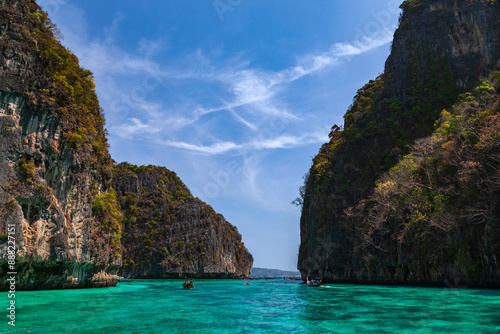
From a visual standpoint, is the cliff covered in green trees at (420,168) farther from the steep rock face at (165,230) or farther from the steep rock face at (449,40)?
the steep rock face at (165,230)

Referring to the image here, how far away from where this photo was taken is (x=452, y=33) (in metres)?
44.8

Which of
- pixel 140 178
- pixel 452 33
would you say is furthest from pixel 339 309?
pixel 140 178

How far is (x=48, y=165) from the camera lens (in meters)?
24.7

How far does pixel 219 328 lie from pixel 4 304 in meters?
11.1

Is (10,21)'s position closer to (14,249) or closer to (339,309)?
(14,249)

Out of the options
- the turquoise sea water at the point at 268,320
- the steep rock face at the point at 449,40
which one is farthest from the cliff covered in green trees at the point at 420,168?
the turquoise sea water at the point at 268,320

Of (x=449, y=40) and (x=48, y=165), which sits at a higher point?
(x=449, y=40)

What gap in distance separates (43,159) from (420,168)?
3432 cm

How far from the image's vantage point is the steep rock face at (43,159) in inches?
853

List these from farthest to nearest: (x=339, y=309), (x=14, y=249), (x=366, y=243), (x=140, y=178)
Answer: (x=140, y=178) < (x=366, y=243) < (x=14, y=249) < (x=339, y=309)

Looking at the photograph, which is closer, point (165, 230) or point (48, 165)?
point (48, 165)

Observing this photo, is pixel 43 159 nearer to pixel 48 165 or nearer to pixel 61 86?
pixel 48 165

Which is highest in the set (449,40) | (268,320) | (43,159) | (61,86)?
(449,40)

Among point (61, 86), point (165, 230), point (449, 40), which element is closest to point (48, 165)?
point (61, 86)
